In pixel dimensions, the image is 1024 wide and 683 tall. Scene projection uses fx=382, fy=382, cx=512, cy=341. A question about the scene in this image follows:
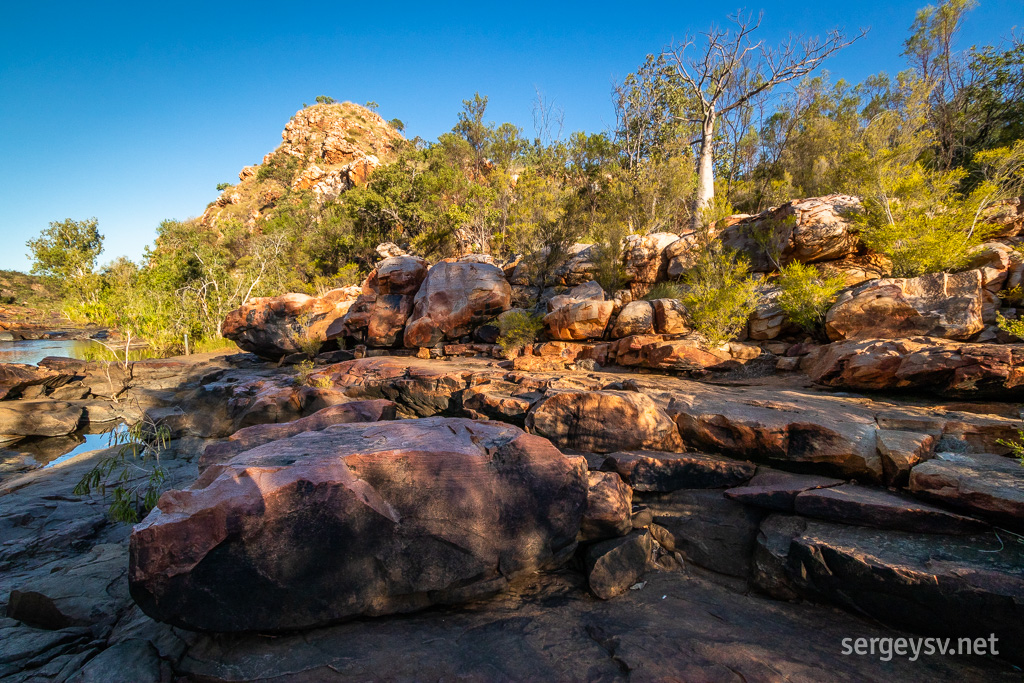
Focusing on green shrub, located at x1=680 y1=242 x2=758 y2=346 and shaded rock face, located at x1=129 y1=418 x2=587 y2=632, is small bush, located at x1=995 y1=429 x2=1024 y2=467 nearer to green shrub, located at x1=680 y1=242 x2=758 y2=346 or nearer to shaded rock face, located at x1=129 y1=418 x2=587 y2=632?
shaded rock face, located at x1=129 y1=418 x2=587 y2=632

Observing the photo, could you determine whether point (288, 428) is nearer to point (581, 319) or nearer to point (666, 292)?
point (581, 319)

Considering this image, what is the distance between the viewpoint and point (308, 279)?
25.3 m

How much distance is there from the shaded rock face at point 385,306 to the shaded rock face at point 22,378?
7.80m

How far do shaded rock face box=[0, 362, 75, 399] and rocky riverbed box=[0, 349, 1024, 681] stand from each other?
9.33m

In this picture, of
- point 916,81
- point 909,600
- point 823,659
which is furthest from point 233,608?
point 916,81

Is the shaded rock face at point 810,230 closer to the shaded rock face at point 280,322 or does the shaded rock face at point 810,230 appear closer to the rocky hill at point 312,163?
the shaded rock face at point 280,322

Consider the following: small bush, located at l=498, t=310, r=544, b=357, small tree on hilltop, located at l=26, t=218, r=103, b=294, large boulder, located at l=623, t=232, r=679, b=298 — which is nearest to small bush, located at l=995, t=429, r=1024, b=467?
small bush, located at l=498, t=310, r=544, b=357

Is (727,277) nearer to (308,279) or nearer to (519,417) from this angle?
(519,417)

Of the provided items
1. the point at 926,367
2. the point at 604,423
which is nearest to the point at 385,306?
the point at 604,423

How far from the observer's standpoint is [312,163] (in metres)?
45.5

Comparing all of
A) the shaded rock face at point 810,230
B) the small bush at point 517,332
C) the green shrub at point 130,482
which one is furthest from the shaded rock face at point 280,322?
the shaded rock face at point 810,230

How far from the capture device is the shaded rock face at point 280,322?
15.0 m

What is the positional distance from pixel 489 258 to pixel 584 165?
476 inches

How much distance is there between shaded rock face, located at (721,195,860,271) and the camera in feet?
33.1
